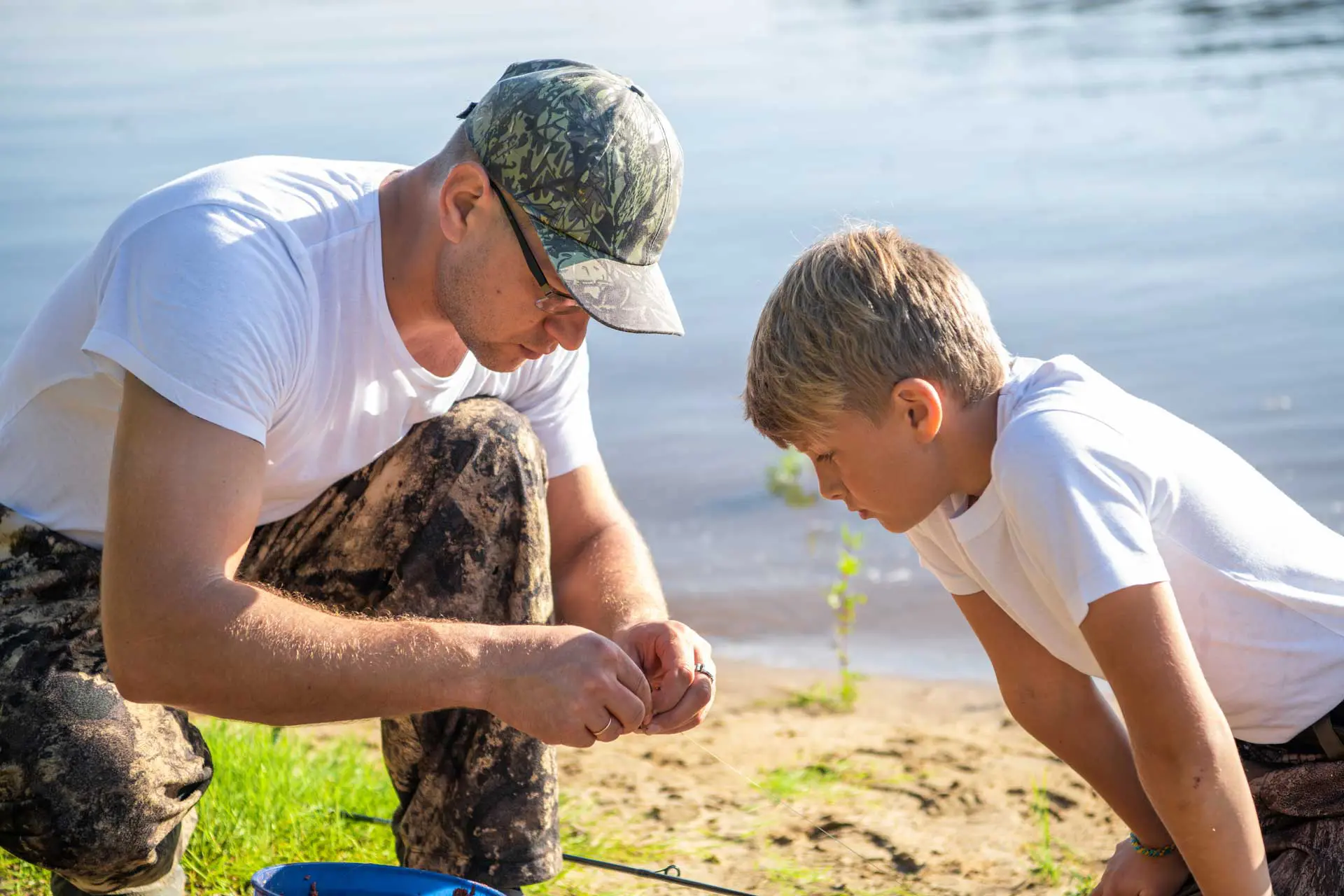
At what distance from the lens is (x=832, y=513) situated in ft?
19.6

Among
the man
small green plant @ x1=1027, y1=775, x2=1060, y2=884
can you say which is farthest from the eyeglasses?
small green plant @ x1=1027, y1=775, x2=1060, y2=884

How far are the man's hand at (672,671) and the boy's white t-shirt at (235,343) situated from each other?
61cm

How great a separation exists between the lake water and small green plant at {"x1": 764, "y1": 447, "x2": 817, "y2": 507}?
7 cm

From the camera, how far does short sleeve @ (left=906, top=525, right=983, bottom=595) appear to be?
267cm

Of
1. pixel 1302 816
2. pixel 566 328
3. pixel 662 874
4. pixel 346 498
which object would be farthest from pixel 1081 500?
pixel 346 498

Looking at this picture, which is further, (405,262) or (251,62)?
(251,62)

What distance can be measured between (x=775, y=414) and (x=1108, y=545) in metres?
0.62

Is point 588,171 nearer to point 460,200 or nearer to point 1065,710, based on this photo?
point 460,200

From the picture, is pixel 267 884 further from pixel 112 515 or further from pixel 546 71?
pixel 546 71

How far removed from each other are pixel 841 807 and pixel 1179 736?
1381mm

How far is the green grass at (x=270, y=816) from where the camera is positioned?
295 centimetres

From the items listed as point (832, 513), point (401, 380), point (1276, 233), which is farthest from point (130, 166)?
point (401, 380)

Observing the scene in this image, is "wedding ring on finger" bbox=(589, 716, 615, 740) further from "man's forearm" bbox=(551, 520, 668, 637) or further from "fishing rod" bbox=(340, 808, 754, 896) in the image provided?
"fishing rod" bbox=(340, 808, 754, 896)

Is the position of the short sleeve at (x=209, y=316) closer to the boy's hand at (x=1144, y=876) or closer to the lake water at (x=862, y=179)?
the boy's hand at (x=1144, y=876)
